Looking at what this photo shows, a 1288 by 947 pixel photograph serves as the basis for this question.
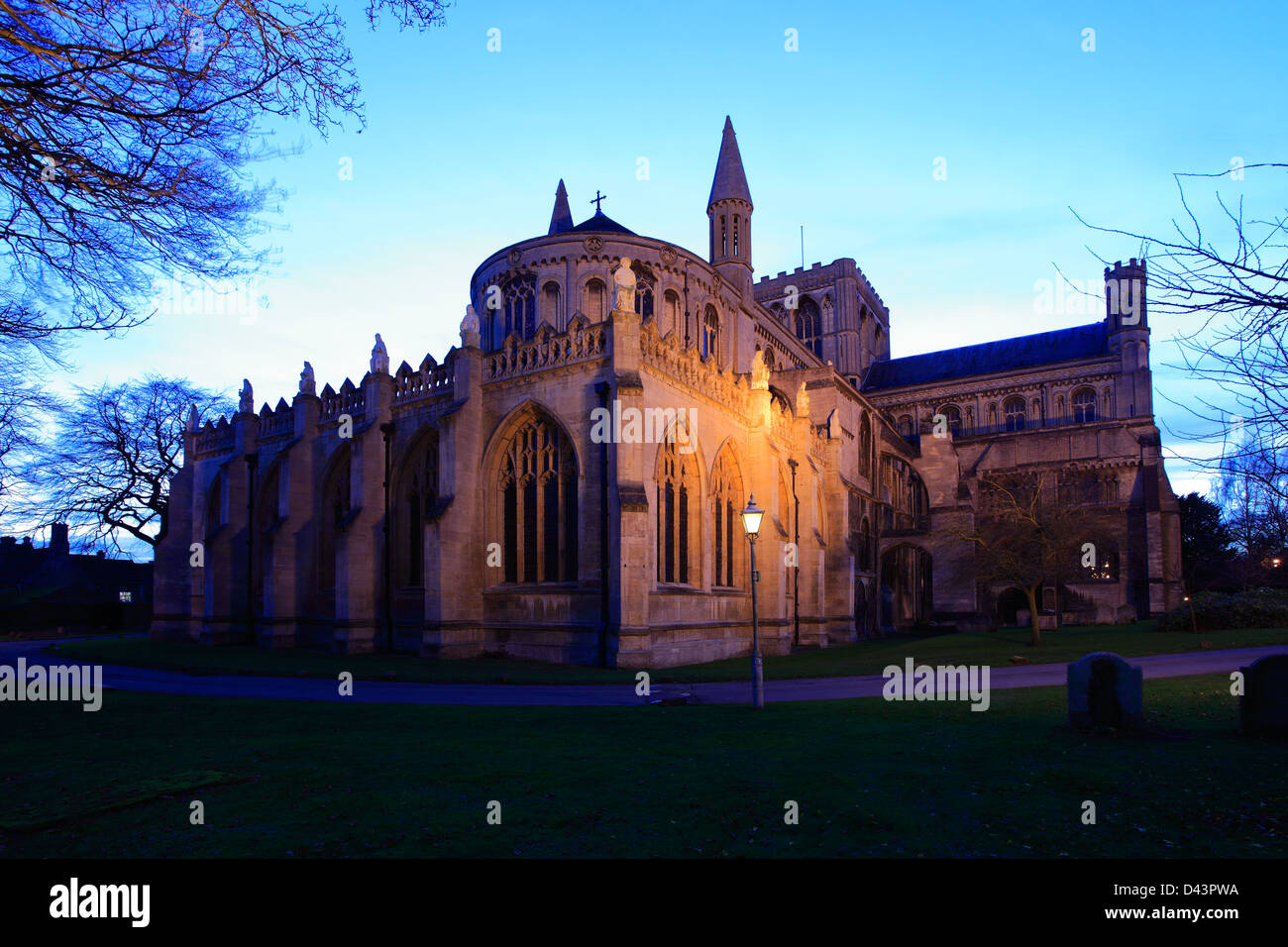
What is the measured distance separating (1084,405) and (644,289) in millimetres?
44996

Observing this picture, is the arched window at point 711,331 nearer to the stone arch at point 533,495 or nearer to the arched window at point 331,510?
the stone arch at point 533,495

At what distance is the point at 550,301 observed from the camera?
34.5m

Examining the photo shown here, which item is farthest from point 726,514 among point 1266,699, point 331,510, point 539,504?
point 1266,699

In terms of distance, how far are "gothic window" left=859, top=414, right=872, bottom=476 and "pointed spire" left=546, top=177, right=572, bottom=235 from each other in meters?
22.4

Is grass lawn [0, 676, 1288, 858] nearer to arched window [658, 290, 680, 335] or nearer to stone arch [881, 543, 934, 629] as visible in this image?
arched window [658, 290, 680, 335]

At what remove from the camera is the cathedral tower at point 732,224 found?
4503 centimetres

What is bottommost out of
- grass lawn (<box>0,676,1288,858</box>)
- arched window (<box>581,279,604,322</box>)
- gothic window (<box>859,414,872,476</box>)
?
grass lawn (<box>0,676,1288,858</box>)

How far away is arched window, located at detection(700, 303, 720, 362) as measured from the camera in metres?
38.7

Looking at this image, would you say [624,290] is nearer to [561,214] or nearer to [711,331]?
[711,331]

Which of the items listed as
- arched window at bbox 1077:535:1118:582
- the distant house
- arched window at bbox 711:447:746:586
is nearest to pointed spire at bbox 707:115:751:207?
arched window at bbox 711:447:746:586

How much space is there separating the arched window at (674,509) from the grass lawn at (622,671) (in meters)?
3.22

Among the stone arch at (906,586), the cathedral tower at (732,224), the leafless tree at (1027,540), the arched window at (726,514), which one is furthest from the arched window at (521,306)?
the stone arch at (906,586)
